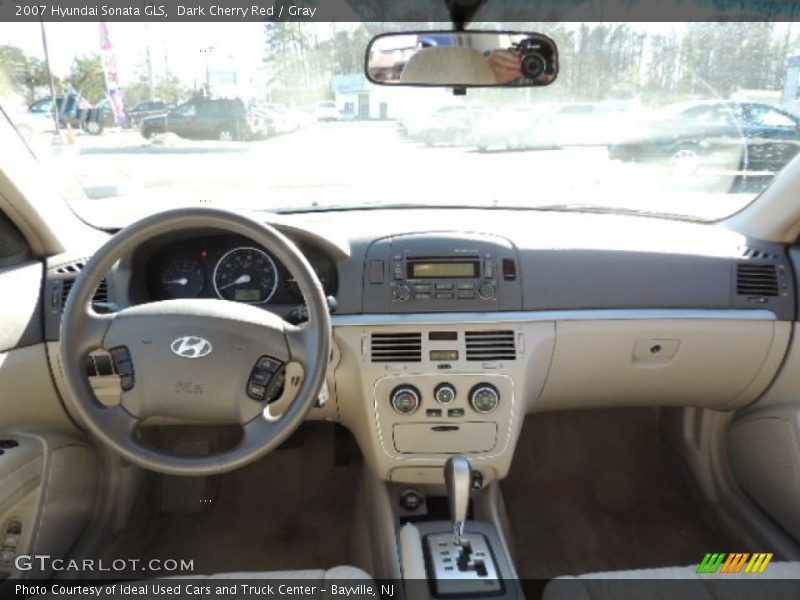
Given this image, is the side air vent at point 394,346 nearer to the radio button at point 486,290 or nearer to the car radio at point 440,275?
the car radio at point 440,275

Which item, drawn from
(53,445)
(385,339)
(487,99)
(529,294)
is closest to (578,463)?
(529,294)

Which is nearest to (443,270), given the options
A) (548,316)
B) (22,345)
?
(548,316)

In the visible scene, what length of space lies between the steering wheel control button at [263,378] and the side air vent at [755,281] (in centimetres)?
179

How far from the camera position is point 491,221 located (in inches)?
109

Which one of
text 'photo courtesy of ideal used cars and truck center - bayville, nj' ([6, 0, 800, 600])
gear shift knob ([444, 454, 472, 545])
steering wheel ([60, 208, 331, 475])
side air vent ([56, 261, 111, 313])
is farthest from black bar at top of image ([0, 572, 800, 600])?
side air vent ([56, 261, 111, 313])

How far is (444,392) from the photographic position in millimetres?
2391

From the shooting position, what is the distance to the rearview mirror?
2145 mm

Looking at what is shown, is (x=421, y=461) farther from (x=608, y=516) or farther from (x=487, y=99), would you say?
(x=487, y=99)

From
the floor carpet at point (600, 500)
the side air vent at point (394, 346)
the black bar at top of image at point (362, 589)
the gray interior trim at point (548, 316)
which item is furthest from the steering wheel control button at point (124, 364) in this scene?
the floor carpet at point (600, 500)

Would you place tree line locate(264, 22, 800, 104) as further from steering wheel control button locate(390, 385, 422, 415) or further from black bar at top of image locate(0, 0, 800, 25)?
steering wheel control button locate(390, 385, 422, 415)

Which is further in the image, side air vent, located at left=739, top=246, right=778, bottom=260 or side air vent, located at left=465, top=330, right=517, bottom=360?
side air vent, located at left=739, top=246, right=778, bottom=260

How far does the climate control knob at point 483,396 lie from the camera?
7.88 feet

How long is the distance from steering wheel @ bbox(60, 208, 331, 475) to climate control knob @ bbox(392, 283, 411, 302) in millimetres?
617

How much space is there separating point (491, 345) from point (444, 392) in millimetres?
238
